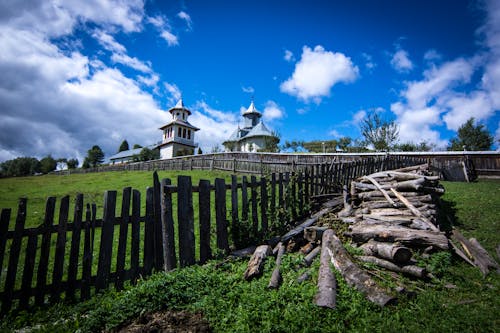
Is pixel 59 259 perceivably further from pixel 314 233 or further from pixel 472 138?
pixel 472 138

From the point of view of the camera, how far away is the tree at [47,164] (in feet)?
292

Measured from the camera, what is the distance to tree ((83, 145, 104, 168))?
291ft

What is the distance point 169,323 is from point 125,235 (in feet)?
6.40

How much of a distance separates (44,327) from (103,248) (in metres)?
1.15

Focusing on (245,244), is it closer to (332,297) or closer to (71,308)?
(332,297)

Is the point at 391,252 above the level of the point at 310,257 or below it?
above

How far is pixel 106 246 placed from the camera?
3.80 meters

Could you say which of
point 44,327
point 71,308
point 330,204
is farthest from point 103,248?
point 330,204

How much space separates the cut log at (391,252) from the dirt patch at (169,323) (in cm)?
307

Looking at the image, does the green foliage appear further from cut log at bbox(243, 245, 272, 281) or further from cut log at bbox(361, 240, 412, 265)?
cut log at bbox(361, 240, 412, 265)

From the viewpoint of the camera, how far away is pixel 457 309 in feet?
9.22

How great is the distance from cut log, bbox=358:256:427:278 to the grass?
0.15 meters

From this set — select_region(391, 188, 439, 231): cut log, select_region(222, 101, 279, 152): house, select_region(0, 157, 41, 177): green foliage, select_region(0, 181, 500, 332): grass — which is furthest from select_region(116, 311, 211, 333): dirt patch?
select_region(0, 157, 41, 177): green foliage

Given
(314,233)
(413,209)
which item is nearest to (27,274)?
(314,233)
